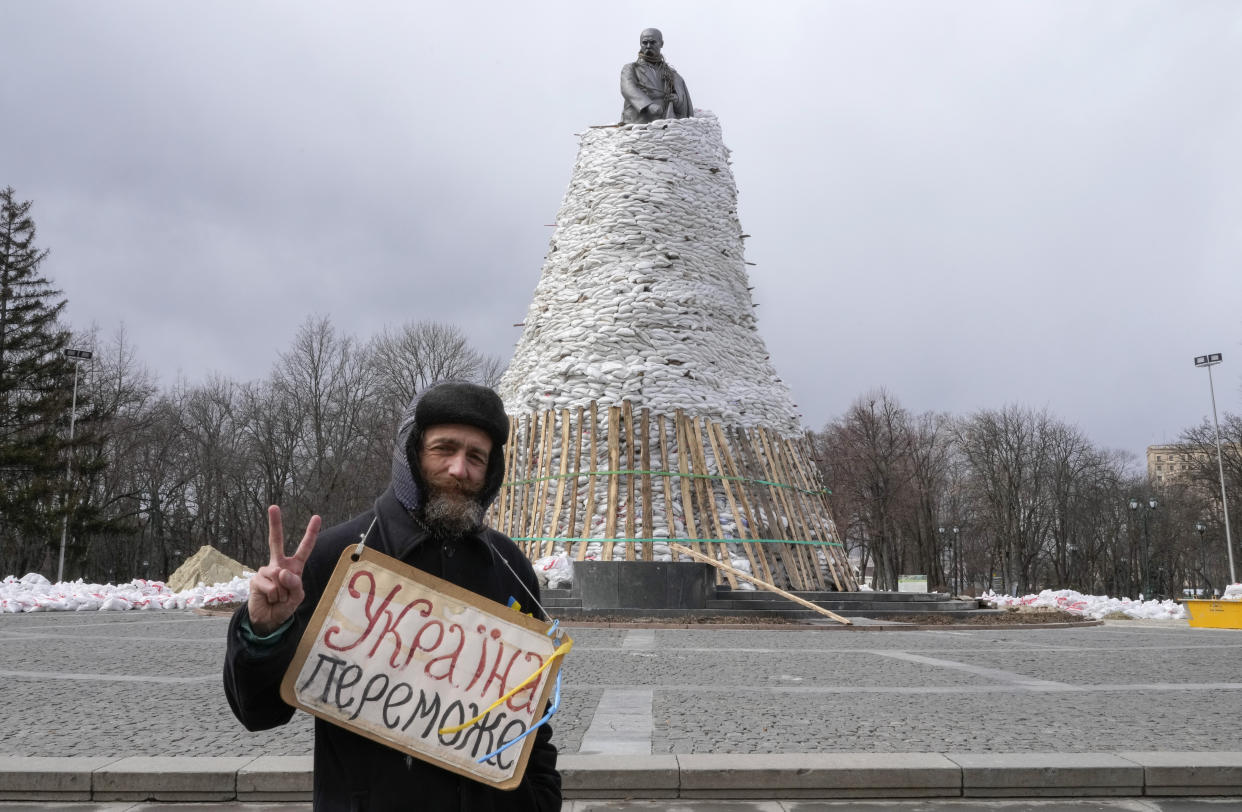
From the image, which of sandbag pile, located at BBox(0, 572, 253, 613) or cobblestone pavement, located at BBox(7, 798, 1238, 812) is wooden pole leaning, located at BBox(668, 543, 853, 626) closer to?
sandbag pile, located at BBox(0, 572, 253, 613)

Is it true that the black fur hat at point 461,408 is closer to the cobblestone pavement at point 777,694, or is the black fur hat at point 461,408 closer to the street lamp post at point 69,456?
the cobblestone pavement at point 777,694

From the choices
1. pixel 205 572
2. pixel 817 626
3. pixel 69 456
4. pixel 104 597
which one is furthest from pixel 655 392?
pixel 69 456

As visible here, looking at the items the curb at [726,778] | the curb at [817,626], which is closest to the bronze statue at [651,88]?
the curb at [817,626]

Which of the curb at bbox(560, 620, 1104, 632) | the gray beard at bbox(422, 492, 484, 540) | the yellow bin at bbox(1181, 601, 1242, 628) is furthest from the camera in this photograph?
the yellow bin at bbox(1181, 601, 1242, 628)

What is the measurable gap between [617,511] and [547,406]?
9.68ft

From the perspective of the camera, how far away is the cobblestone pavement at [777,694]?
4.77 m

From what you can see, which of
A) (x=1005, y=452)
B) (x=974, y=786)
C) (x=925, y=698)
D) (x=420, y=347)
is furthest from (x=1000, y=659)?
(x=1005, y=452)

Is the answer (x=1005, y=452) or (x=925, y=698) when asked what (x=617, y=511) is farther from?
(x=1005, y=452)

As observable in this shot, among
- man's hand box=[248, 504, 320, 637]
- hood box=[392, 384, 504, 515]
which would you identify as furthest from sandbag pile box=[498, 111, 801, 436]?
man's hand box=[248, 504, 320, 637]

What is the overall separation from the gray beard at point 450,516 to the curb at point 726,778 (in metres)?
2.55

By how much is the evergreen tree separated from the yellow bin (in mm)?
34236

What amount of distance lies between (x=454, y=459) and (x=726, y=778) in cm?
280

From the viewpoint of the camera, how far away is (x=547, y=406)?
17500 millimetres

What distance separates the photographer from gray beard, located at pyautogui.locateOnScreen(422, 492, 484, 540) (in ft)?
6.58
